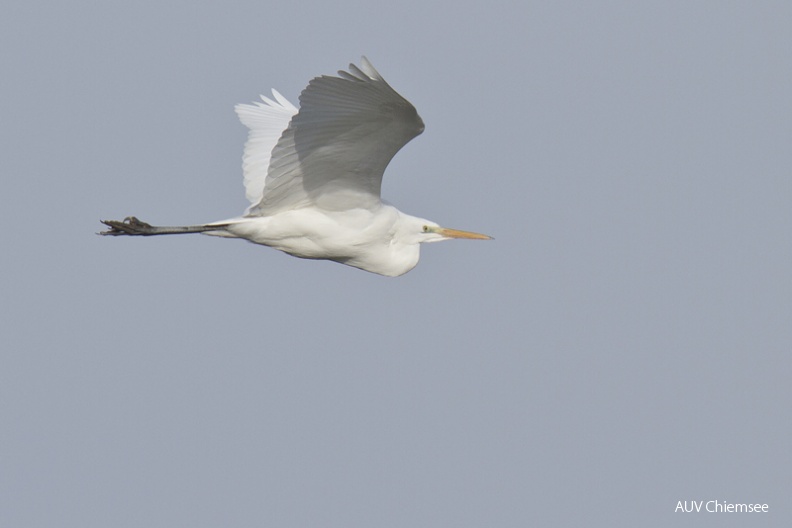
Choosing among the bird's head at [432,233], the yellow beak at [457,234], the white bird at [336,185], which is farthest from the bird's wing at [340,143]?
the yellow beak at [457,234]

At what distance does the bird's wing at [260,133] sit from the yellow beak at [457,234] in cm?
161

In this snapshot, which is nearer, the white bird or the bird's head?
the white bird

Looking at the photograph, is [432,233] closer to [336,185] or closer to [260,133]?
[336,185]

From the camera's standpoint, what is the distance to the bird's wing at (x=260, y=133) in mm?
10759

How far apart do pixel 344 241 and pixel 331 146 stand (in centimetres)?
114

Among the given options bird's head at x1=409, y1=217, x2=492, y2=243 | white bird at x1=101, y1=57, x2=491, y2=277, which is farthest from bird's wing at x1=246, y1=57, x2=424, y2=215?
bird's head at x1=409, y1=217, x2=492, y2=243

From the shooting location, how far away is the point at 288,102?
1179 cm

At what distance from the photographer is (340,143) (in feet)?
28.8

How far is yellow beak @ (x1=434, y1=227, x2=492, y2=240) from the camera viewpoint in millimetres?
10492

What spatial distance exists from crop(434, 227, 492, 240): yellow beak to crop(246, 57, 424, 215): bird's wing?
3.27ft

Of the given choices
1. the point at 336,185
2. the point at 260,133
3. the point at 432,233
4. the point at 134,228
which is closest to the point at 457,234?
Result: the point at 432,233

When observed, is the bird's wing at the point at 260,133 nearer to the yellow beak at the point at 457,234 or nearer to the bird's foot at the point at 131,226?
the bird's foot at the point at 131,226

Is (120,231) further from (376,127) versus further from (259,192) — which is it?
(376,127)

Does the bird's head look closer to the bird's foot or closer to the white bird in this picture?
the white bird
